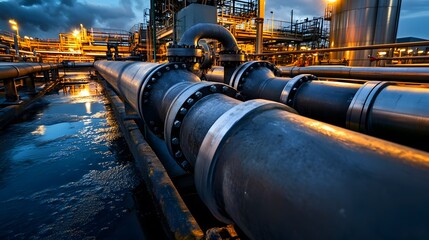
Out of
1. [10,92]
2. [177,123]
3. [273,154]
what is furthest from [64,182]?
[10,92]

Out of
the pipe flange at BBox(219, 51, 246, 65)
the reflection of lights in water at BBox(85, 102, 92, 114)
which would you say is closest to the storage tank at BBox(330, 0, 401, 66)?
the pipe flange at BBox(219, 51, 246, 65)

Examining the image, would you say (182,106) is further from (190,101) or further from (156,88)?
(156,88)

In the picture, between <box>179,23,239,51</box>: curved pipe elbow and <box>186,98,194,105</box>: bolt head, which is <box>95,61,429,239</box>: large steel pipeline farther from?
<box>179,23,239,51</box>: curved pipe elbow

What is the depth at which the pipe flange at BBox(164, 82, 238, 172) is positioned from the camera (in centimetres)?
141

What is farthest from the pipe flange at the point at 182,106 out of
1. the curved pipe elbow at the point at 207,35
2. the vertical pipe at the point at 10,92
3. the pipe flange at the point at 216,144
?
the vertical pipe at the point at 10,92

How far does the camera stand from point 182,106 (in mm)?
1404

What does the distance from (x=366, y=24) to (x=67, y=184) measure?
11.8 metres

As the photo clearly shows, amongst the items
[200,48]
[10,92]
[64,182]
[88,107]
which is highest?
[200,48]

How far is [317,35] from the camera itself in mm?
20484

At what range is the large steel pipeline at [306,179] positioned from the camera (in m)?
0.45

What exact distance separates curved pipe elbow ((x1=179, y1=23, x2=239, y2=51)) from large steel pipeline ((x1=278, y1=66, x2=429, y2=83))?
78 cm

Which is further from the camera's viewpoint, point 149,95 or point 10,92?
point 10,92

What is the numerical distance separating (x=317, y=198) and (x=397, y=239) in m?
0.15

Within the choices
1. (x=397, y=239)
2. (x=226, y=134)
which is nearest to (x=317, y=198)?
(x=397, y=239)
